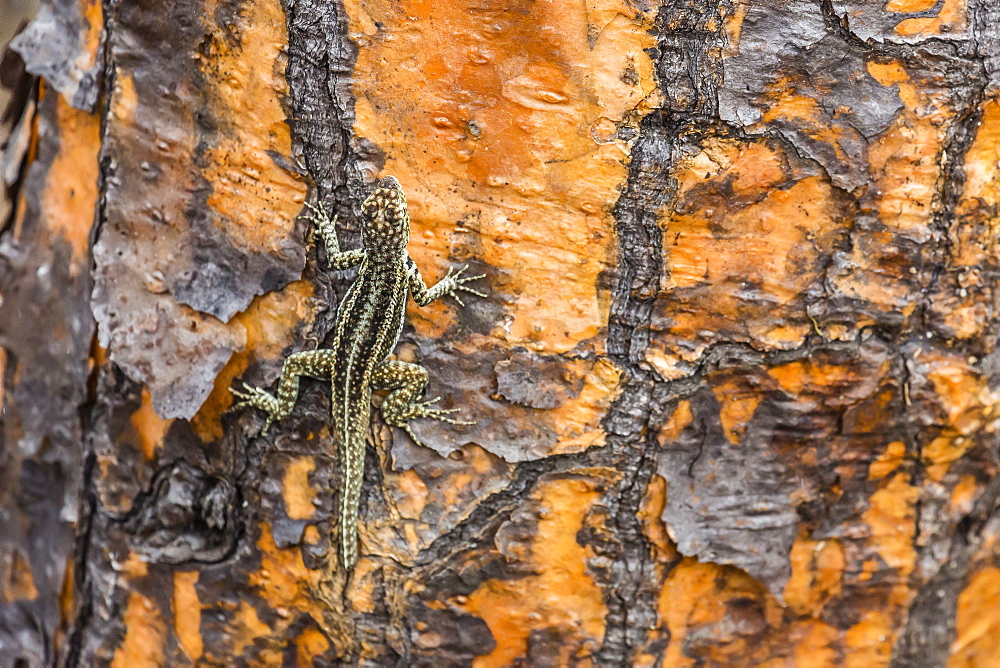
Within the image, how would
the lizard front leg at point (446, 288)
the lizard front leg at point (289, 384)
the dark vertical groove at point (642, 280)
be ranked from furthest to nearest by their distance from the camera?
the lizard front leg at point (289, 384), the lizard front leg at point (446, 288), the dark vertical groove at point (642, 280)

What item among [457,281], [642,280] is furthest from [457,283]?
[642,280]

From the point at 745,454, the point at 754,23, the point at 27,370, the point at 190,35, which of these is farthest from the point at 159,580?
the point at 754,23

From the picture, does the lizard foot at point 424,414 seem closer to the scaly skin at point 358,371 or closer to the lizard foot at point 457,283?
the scaly skin at point 358,371

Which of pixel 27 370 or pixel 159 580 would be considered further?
pixel 27 370

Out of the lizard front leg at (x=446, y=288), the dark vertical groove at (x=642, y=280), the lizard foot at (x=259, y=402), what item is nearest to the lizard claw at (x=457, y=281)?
the lizard front leg at (x=446, y=288)

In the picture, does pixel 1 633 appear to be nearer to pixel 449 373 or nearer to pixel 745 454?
pixel 449 373

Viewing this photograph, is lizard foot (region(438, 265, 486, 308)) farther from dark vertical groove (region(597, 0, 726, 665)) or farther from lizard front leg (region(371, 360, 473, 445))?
dark vertical groove (region(597, 0, 726, 665))

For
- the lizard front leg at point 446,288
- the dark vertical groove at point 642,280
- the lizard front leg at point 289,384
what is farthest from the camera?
the lizard front leg at point 289,384
